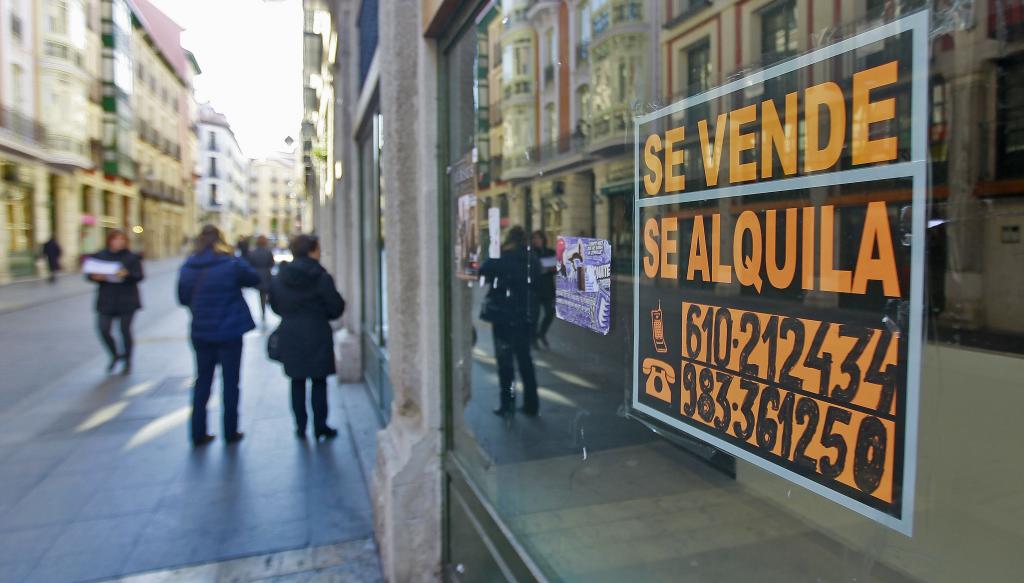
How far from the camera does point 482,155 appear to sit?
293cm

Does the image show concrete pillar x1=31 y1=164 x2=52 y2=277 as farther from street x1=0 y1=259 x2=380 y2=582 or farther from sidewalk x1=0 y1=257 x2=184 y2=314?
street x1=0 y1=259 x2=380 y2=582

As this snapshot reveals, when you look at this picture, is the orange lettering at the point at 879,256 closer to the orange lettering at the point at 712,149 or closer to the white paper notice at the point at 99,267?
the orange lettering at the point at 712,149

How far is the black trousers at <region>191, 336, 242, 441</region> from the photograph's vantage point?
544 cm

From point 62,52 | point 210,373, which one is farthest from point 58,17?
point 210,373

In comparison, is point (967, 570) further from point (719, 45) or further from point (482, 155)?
A: point (482, 155)

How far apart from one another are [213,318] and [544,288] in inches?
158

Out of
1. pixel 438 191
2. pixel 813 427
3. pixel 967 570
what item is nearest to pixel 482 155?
pixel 438 191

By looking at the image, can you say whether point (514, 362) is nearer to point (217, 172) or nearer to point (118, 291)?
point (118, 291)

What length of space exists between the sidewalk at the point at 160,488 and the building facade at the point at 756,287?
5.70ft

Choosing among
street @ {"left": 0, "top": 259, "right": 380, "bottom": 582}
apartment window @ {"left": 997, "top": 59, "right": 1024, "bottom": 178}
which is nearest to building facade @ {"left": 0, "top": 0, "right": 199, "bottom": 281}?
street @ {"left": 0, "top": 259, "right": 380, "bottom": 582}

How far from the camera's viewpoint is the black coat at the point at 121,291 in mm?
8320

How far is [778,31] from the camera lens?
3.86 ft

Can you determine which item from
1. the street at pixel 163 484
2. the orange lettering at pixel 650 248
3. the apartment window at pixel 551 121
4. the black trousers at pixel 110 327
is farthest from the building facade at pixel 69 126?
the orange lettering at pixel 650 248

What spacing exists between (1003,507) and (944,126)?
1.72 feet
